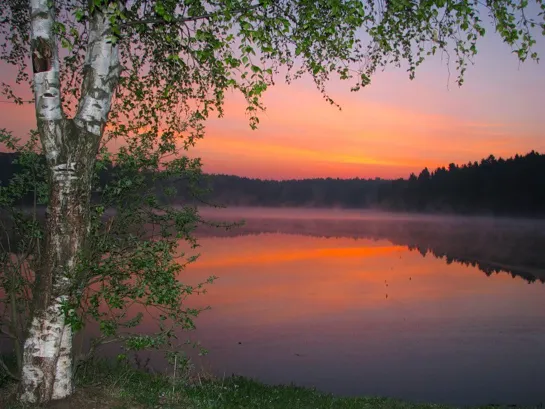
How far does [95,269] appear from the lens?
754cm

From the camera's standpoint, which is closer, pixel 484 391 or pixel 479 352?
pixel 484 391

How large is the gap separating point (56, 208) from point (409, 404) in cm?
987

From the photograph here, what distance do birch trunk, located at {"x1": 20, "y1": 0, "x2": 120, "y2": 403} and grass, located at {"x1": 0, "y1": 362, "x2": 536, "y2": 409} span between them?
570 mm

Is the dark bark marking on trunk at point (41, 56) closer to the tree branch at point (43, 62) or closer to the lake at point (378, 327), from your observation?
the tree branch at point (43, 62)

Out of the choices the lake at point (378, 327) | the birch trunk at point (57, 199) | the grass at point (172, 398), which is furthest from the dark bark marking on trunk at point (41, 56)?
the lake at point (378, 327)

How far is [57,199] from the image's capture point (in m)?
7.49

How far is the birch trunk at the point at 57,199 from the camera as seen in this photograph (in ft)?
24.3

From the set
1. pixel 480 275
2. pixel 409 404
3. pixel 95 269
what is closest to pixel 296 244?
pixel 480 275

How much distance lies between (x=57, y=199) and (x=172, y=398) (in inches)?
166

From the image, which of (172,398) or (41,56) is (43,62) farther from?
(172,398)

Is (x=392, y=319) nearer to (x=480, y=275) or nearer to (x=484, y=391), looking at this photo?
(x=484, y=391)

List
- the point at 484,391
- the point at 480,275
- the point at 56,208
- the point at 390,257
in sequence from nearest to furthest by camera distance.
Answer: the point at 56,208
the point at 484,391
the point at 480,275
the point at 390,257

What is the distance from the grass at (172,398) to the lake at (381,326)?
3.58m

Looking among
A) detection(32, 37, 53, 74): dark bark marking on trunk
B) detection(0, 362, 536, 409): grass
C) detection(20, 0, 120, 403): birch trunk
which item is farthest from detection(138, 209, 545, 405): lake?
detection(32, 37, 53, 74): dark bark marking on trunk
